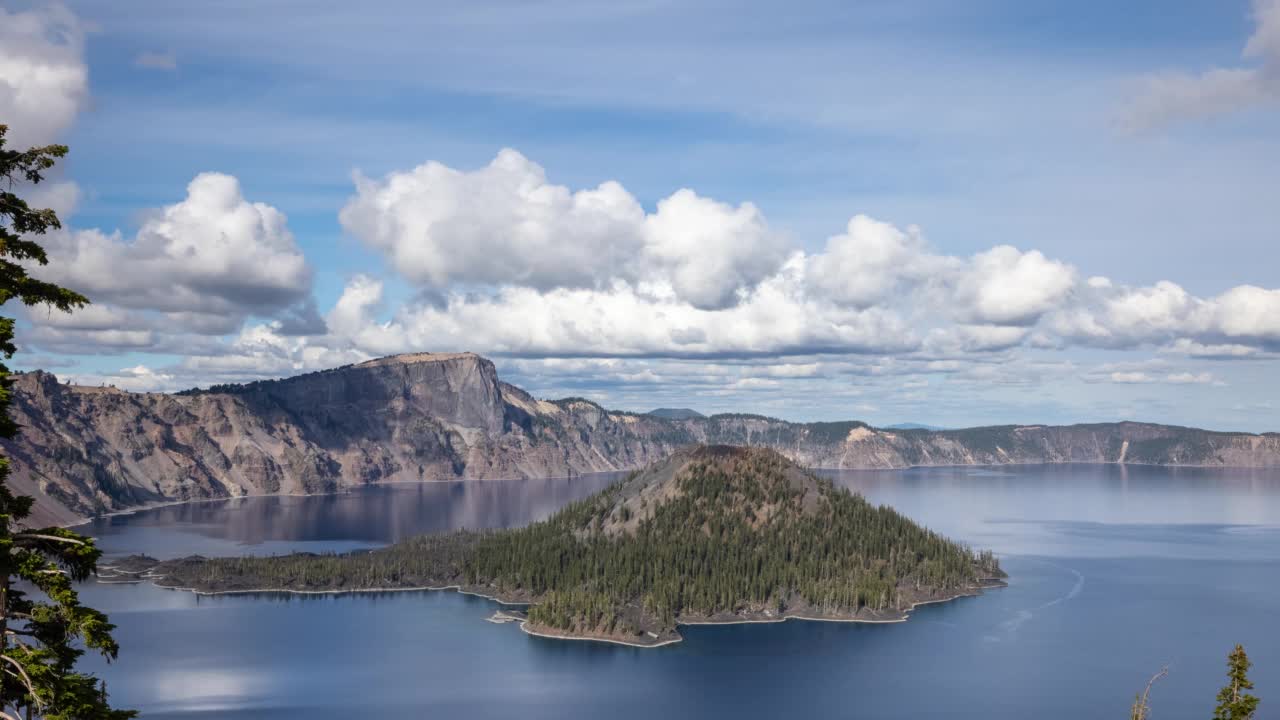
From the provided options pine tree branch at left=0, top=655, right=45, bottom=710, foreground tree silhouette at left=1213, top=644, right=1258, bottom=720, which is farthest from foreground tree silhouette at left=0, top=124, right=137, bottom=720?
foreground tree silhouette at left=1213, top=644, right=1258, bottom=720

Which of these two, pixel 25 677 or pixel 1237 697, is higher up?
pixel 25 677

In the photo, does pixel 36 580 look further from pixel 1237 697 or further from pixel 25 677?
pixel 1237 697

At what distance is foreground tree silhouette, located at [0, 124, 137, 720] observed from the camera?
29984mm

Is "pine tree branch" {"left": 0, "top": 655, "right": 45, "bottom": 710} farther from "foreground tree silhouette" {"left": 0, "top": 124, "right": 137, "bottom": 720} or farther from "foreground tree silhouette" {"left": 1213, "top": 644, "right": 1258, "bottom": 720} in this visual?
"foreground tree silhouette" {"left": 1213, "top": 644, "right": 1258, "bottom": 720}

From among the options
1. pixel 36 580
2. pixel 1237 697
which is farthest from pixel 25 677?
pixel 1237 697

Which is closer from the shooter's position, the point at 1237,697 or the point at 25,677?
the point at 25,677

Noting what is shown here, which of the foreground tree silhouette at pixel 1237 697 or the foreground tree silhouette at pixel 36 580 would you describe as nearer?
the foreground tree silhouette at pixel 36 580

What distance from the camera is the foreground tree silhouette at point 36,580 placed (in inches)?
1180

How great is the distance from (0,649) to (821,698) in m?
181

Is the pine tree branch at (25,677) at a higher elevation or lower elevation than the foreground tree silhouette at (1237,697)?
higher

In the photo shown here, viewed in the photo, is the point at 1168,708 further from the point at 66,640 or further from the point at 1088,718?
the point at 66,640

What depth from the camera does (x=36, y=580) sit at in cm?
3053

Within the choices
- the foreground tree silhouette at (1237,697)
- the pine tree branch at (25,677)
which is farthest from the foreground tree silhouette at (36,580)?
the foreground tree silhouette at (1237,697)

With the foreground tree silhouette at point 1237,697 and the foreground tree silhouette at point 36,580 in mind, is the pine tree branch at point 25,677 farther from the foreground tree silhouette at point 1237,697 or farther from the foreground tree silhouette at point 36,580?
the foreground tree silhouette at point 1237,697
